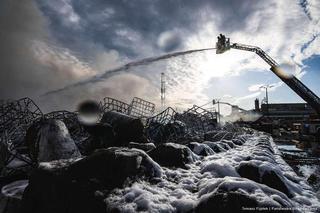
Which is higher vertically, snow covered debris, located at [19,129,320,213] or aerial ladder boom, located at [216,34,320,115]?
aerial ladder boom, located at [216,34,320,115]

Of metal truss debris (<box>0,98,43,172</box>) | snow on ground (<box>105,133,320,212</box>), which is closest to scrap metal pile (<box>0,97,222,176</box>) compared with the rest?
metal truss debris (<box>0,98,43,172</box>)

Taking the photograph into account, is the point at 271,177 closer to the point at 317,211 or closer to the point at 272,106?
the point at 317,211

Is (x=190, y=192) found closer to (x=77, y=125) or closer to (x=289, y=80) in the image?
(x=77, y=125)

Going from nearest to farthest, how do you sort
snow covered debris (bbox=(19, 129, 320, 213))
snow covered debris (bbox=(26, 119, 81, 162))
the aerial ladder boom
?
1. snow covered debris (bbox=(19, 129, 320, 213))
2. snow covered debris (bbox=(26, 119, 81, 162))
3. the aerial ladder boom

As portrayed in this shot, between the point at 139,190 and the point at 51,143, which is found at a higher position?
the point at 51,143

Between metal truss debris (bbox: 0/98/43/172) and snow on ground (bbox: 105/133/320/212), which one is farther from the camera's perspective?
metal truss debris (bbox: 0/98/43/172)

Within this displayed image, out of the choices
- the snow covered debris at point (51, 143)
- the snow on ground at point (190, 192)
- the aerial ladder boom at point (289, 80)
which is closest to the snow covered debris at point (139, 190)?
the snow on ground at point (190, 192)

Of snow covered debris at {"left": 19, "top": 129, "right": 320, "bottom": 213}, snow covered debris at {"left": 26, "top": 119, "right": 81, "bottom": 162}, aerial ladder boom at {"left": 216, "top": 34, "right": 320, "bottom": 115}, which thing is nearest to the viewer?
snow covered debris at {"left": 19, "top": 129, "right": 320, "bottom": 213}

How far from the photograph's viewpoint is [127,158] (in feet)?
9.84

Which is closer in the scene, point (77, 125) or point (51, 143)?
point (51, 143)

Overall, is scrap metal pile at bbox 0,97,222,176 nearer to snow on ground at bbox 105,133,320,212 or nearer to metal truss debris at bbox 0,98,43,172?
metal truss debris at bbox 0,98,43,172

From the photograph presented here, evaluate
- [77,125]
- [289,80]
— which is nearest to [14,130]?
[77,125]

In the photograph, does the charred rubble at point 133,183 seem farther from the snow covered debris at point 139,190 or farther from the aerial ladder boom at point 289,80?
the aerial ladder boom at point 289,80

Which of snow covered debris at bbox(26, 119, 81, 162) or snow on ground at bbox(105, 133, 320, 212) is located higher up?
snow covered debris at bbox(26, 119, 81, 162)
